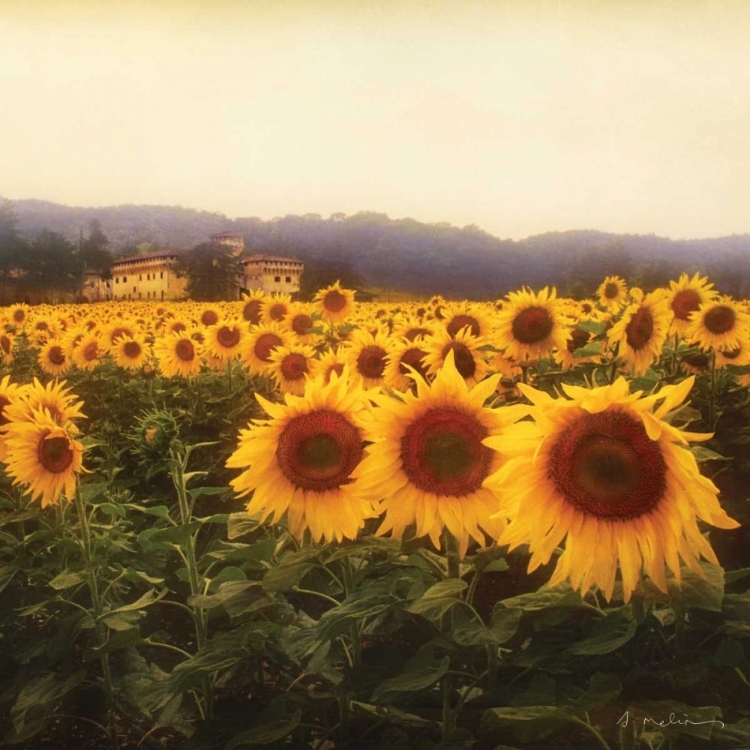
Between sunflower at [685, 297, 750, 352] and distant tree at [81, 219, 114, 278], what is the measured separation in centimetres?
410

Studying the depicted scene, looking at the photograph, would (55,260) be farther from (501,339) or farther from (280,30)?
(501,339)

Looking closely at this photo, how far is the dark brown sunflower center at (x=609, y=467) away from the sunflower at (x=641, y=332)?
2.37 m

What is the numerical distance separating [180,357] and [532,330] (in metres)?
3.19

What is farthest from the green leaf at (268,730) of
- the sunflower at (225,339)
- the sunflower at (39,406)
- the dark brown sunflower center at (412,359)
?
the sunflower at (225,339)

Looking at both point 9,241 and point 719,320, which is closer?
point 719,320

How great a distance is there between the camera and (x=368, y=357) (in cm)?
383

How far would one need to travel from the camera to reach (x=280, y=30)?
3.83 metres

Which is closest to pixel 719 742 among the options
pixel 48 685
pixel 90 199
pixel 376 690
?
pixel 376 690

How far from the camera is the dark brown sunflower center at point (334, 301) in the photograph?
19.7ft

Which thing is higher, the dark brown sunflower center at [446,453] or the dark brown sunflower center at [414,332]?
the dark brown sunflower center at [446,453]

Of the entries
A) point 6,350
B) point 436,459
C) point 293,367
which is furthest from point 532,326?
point 6,350

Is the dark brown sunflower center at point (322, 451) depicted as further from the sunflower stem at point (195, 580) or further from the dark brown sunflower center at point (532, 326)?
the dark brown sunflower center at point (532, 326)

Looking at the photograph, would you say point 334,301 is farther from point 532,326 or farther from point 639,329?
point 639,329
